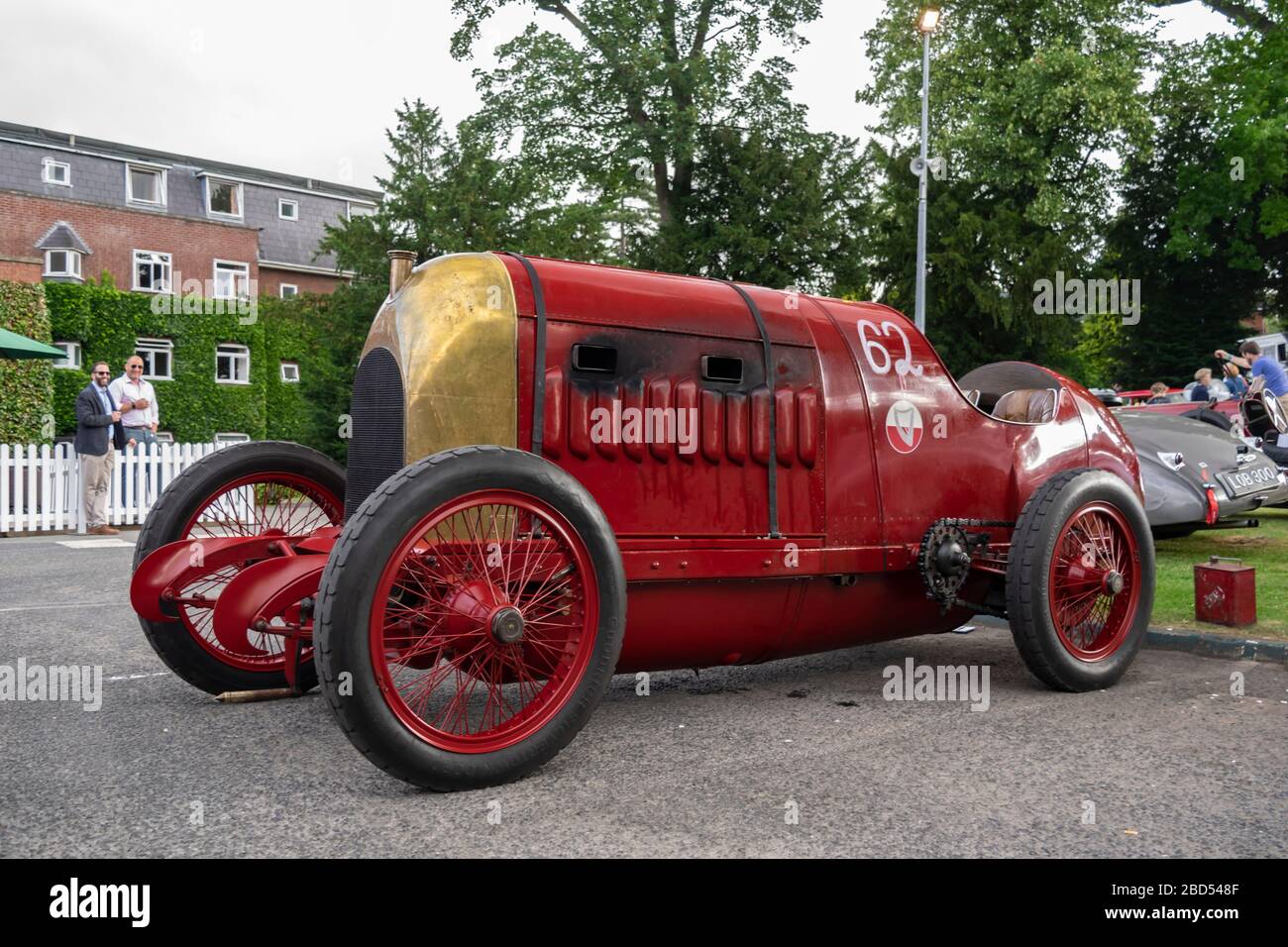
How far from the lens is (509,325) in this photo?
399 centimetres

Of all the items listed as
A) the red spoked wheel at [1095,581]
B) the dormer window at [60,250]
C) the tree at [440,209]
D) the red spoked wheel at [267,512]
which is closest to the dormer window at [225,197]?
the dormer window at [60,250]

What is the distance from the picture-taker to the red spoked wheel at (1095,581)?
498 centimetres

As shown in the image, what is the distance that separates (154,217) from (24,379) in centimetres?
1348

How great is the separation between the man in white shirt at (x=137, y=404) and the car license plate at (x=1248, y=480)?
12.1 meters

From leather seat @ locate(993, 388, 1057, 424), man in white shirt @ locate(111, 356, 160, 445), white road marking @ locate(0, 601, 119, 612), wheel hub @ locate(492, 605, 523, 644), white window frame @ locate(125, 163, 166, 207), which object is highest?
white window frame @ locate(125, 163, 166, 207)

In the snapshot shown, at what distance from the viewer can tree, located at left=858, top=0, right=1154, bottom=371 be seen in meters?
26.4

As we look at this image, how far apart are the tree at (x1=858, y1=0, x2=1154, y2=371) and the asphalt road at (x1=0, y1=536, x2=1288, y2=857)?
79.3 ft

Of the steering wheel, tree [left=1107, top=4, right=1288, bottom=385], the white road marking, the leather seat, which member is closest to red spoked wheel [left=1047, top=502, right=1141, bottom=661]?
the leather seat

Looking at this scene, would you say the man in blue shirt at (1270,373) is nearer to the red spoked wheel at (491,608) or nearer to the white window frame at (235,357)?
the red spoked wheel at (491,608)

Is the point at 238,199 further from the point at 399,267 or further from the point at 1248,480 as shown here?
the point at 399,267

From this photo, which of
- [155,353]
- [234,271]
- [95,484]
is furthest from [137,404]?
[234,271]

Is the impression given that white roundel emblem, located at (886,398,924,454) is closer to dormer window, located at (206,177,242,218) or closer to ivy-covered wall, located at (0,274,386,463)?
ivy-covered wall, located at (0,274,386,463)

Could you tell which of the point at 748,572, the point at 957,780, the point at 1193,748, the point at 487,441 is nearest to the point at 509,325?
the point at 487,441
